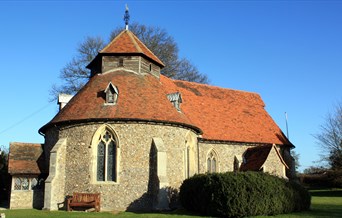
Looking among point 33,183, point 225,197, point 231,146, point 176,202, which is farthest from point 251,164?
point 33,183

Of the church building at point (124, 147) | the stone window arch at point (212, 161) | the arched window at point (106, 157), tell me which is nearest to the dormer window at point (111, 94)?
the church building at point (124, 147)

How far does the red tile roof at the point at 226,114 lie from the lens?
26.0 meters

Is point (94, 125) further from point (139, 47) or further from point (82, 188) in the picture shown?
point (139, 47)

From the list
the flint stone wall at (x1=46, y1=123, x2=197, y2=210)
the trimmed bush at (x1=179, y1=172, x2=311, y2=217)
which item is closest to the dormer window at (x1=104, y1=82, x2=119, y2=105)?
the flint stone wall at (x1=46, y1=123, x2=197, y2=210)

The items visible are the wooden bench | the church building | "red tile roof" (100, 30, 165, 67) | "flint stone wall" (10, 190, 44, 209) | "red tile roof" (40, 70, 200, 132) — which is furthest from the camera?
"red tile roof" (100, 30, 165, 67)

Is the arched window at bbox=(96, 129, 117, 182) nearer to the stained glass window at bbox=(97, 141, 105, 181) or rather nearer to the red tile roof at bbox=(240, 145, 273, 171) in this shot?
the stained glass window at bbox=(97, 141, 105, 181)

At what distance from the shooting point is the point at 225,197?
16.0m

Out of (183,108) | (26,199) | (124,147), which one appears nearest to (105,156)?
(124,147)

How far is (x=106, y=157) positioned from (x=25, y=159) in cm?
602

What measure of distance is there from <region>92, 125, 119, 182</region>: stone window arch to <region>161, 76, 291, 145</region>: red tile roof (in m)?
6.61

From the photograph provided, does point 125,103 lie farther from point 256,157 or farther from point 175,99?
point 256,157

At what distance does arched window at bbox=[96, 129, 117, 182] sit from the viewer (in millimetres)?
19297

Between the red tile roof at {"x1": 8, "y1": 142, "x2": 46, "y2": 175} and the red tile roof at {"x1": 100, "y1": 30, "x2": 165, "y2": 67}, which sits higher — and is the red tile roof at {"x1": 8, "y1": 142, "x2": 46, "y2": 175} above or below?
below

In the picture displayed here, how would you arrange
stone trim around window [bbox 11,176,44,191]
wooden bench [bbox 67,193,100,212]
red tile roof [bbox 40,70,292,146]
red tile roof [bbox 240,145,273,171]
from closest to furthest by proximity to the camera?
Result: 1. wooden bench [bbox 67,193,100,212]
2. red tile roof [bbox 40,70,292,146]
3. stone trim around window [bbox 11,176,44,191]
4. red tile roof [bbox 240,145,273,171]
